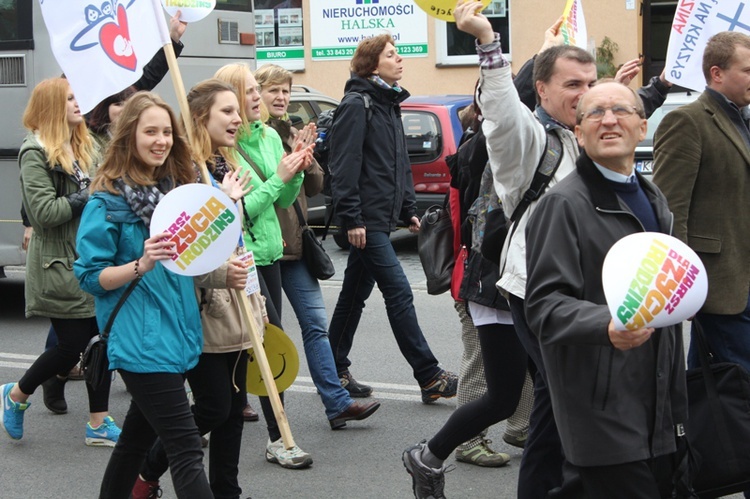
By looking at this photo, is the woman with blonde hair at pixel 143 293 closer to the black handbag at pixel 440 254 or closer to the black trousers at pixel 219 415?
the black trousers at pixel 219 415

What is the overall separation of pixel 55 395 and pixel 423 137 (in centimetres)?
623

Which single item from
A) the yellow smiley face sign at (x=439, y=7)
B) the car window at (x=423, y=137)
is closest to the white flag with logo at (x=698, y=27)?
the yellow smiley face sign at (x=439, y=7)

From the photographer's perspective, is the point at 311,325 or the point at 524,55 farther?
the point at 524,55

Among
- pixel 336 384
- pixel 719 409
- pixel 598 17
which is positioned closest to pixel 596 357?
pixel 719 409

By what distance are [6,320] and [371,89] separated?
4.41 metres

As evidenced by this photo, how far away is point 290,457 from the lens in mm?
5531

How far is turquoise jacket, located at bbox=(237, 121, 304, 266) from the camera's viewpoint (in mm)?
5492

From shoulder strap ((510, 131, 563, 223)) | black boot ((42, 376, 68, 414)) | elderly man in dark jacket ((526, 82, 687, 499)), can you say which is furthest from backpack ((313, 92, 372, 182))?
elderly man in dark jacket ((526, 82, 687, 499))

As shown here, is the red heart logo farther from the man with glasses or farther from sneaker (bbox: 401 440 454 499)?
sneaker (bbox: 401 440 454 499)

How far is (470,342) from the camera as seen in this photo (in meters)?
5.66

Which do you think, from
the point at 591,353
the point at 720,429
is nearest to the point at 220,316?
the point at 591,353

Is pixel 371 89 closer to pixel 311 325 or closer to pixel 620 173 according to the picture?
pixel 311 325

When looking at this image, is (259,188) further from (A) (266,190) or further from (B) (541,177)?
(B) (541,177)

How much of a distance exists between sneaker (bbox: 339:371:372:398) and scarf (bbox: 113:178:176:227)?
109 inches
